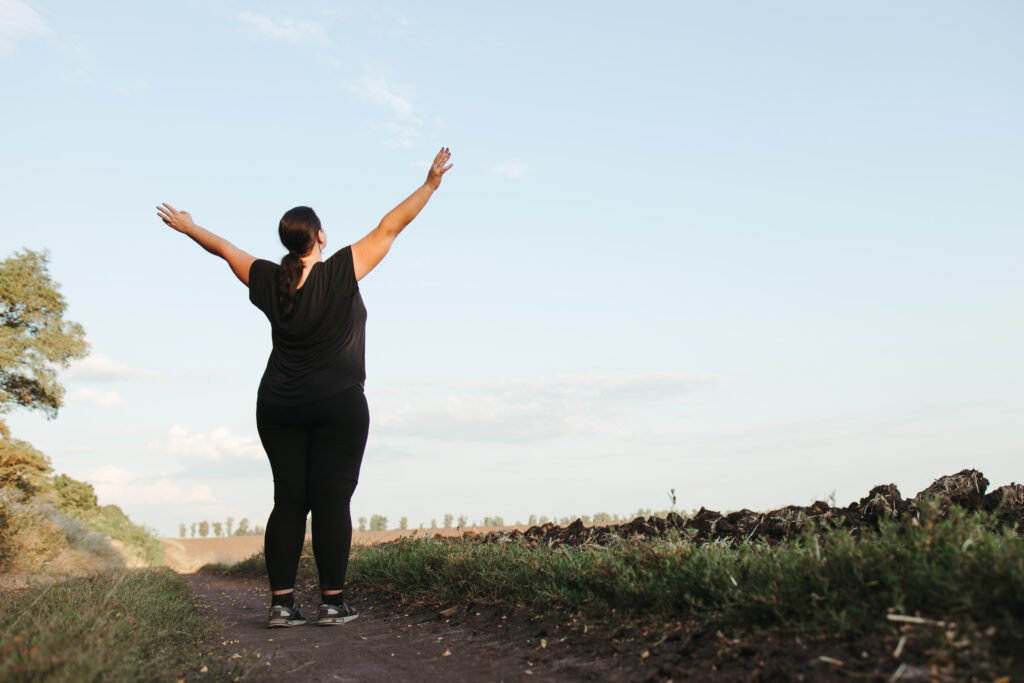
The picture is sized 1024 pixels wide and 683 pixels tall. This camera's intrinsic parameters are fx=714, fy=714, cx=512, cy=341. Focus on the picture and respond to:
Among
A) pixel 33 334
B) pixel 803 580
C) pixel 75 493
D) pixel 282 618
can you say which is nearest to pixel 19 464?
pixel 33 334

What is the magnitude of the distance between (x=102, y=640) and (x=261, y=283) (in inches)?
104

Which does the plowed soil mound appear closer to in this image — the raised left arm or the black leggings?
the black leggings

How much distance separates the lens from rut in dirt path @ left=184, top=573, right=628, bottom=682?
342cm

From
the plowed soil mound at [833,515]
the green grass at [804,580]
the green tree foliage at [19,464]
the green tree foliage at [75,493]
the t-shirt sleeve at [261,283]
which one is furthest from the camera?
the green tree foliage at [75,493]

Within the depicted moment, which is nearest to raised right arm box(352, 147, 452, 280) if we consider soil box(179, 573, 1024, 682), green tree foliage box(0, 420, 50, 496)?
soil box(179, 573, 1024, 682)

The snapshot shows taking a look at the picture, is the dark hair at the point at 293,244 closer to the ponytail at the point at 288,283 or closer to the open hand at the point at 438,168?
the ponytail at the point at 288,283

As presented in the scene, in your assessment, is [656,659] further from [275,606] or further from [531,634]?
[275,606]

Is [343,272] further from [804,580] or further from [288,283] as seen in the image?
[804,580]

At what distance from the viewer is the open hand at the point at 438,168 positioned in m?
5.03

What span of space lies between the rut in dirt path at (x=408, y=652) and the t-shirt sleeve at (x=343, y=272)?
226 centimetres

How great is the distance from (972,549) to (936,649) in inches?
24.2

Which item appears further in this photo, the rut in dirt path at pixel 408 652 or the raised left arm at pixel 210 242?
the raised left arm at pixel 210 242

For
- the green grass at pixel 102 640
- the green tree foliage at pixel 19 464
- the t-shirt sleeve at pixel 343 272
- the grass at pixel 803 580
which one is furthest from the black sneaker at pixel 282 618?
the green tree foliage at pixel 19 464

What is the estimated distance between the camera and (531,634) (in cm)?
399
